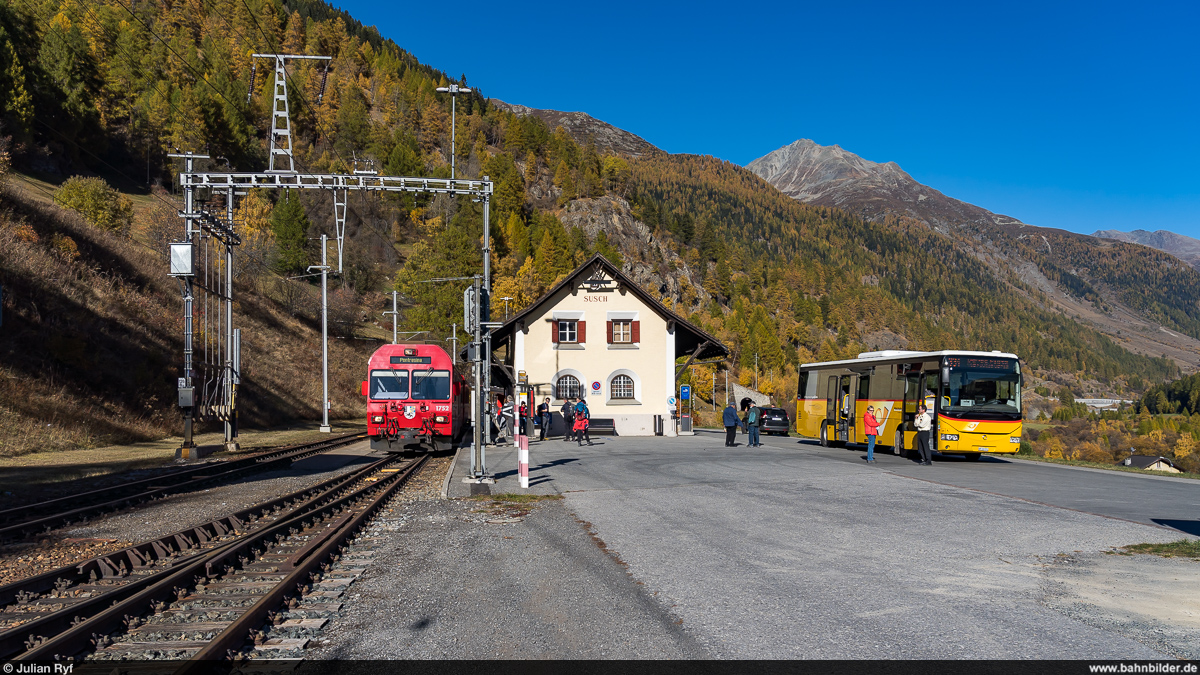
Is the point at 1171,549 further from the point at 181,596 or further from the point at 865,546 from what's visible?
the point at 181,596

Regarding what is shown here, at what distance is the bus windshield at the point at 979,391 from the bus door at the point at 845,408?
574 centimetres

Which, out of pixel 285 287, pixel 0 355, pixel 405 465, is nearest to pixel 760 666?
pixel 405 465

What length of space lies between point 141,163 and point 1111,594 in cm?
10467

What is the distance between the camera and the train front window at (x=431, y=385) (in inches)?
936

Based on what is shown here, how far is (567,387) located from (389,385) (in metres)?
14.9

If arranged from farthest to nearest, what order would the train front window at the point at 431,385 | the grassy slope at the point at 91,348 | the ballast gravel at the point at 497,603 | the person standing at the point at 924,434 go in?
1. the grassy slope at the point at 91,348
2. the train front window at the point at 431,385
3. the person standing at the point at 924,434
4. the ballast gravel at the point at 497,603

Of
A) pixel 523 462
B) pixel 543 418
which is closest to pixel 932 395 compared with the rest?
pixel 523 462

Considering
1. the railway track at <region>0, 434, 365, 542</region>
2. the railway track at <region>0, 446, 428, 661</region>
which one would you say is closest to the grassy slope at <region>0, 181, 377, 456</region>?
the railway track at <region>0, 434, 365, 542</region>

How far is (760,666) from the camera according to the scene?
5.02 meters

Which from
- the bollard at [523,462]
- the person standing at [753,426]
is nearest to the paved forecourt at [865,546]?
the bollard at [523,462]

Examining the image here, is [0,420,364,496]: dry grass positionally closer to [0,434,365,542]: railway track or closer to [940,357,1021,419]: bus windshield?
[0,434,365,542]: railway track

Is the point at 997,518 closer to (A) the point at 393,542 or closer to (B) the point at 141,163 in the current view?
(A) the point at 393,542

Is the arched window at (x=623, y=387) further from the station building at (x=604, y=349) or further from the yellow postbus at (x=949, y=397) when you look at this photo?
the yellow postbus at (x=949, y=397)

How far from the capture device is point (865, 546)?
9.34 m
